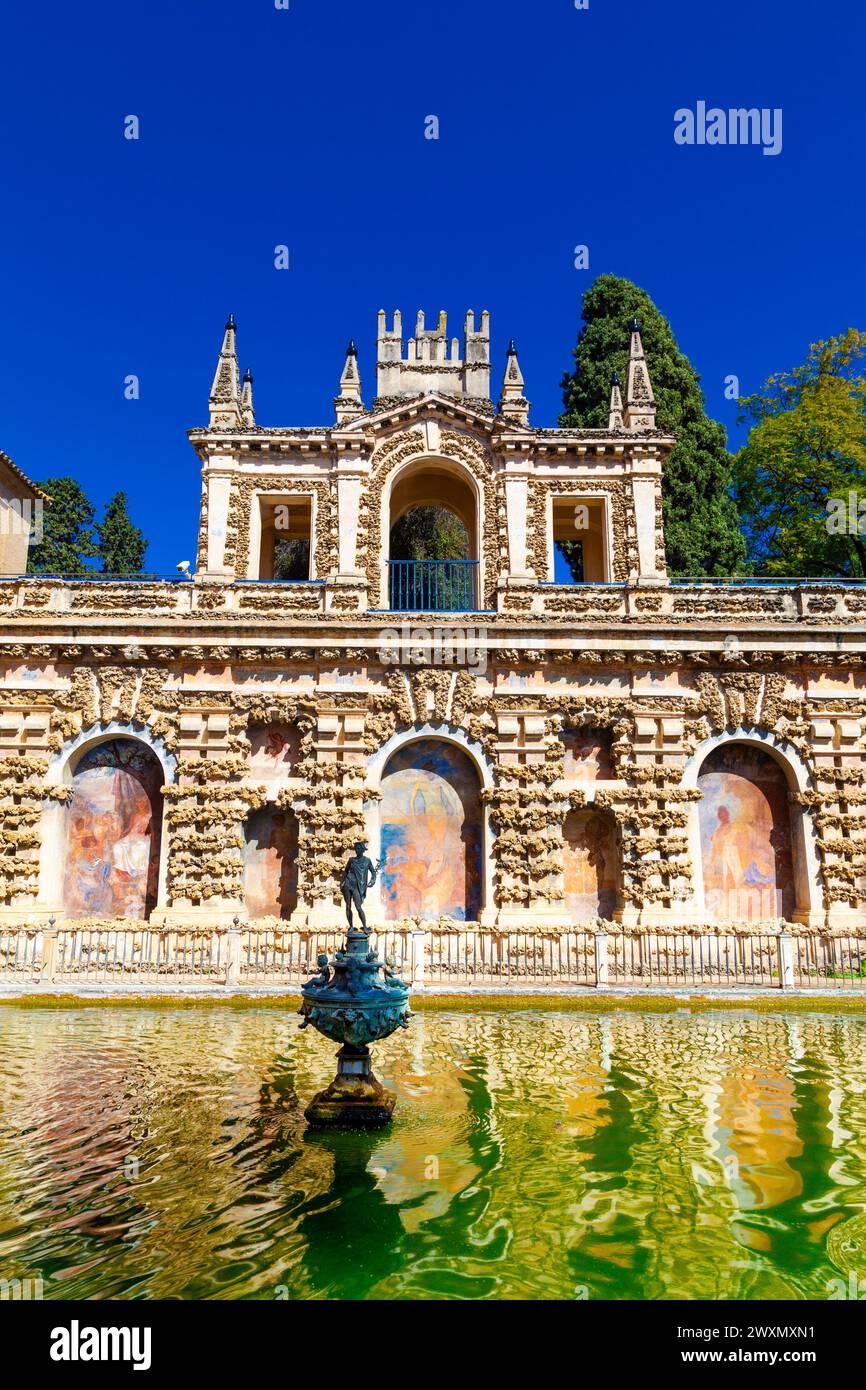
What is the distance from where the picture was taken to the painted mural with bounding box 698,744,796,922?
71.3 ft

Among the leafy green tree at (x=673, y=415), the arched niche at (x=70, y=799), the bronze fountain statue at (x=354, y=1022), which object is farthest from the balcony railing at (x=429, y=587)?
the bronze fountain statue at (x=354, y=1022)

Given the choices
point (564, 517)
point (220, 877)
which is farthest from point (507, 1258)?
point (564, 517)

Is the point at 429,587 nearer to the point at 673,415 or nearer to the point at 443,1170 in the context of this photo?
the point at 673,415

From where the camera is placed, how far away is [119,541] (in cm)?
4662

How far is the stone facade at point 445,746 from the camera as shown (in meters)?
21.3

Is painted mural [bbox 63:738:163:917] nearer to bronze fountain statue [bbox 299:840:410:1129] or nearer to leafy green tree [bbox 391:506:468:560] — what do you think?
bronze fountain statue [bbox 299:840:410:1129]

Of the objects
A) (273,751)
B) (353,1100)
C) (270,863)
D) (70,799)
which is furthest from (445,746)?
(353,1100)

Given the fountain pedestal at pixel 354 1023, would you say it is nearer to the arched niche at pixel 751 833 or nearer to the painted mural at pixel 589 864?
the painted mural at pixel 589 864

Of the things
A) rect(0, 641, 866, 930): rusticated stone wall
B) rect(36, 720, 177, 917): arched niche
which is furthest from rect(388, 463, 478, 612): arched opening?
rect(36, 720, 177, 917): arched niche

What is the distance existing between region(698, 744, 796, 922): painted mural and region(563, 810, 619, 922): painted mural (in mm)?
2259

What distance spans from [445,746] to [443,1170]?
49.3ft

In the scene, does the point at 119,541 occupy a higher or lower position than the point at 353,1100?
higher

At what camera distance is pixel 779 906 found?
2180 centimetres

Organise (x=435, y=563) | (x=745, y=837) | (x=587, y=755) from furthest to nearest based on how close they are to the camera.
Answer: (x=435, y=563) < (x=587, y=755) < (x=745, y=837)
